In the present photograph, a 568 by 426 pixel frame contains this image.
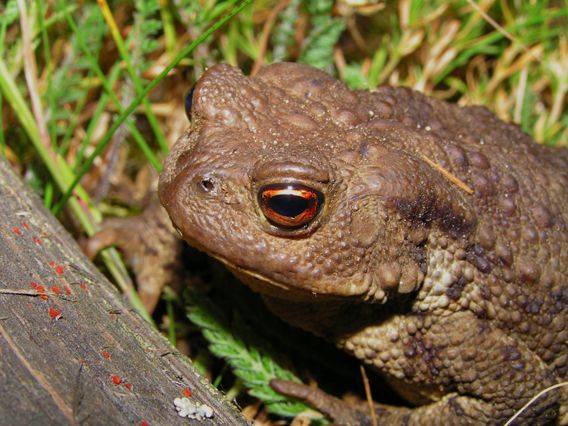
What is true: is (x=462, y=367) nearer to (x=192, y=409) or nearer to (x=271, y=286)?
(x=271, y=286)

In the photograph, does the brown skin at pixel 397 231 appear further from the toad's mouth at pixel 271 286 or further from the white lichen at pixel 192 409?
the white lichen at pixel 192 409

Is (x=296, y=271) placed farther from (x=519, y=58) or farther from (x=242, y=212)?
(x=519, y=58)

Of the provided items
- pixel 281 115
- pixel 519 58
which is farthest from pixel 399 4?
pixel 281 115

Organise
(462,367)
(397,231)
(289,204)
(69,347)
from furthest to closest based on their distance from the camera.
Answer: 1. (462,367)
2. (397,231)
3. (289,204)
4. (69,347)

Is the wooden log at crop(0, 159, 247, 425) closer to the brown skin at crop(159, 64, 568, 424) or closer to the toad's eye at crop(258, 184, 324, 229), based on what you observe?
the brown skin at crop(159, 64, 568, 424)

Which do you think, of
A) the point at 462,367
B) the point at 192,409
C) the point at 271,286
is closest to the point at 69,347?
the point at 192,409

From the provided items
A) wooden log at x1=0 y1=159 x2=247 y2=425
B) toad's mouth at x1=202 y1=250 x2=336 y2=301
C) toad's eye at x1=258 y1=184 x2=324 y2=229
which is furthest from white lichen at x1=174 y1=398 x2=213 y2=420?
toad's eye at x1=258 y1=184 x2=324 y2=229
